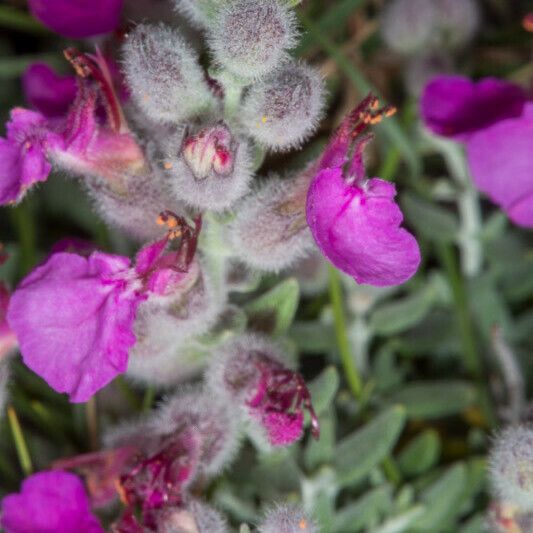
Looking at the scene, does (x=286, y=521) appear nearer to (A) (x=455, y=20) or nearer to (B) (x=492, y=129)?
(B) (x=492, y=129)

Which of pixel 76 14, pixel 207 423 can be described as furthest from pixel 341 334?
pixel 76 14

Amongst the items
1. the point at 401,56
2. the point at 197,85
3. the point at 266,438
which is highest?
the point at 197,85

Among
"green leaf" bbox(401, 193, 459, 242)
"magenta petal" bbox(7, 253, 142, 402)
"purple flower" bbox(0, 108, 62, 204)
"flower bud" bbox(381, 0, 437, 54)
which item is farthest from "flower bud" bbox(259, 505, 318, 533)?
"flower bud" bbox(381, 0, 437, 54)

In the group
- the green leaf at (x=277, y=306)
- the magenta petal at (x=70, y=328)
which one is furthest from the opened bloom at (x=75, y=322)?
the green leaf at (x=277, y=306)

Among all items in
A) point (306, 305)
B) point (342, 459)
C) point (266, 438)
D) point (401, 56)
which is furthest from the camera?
point (401, 56)

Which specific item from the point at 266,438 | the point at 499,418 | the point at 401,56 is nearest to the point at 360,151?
the point at 266,438

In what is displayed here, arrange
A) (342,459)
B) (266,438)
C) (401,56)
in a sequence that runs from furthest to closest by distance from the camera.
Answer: (401,56) < (342,459) < (266,438)

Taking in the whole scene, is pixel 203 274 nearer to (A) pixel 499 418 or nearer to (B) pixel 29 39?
(A) pixel 499 418
